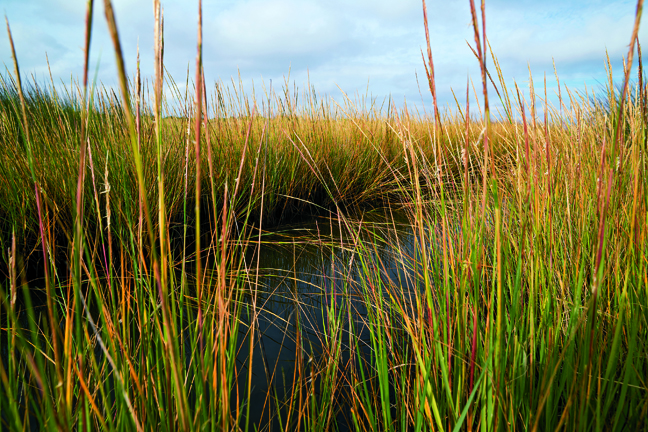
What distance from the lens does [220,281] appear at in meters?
0.54

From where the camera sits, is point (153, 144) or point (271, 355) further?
point (153, 144)

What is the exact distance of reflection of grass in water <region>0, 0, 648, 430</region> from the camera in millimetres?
518

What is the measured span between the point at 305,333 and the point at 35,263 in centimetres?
149

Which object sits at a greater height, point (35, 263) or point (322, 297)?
point (35, 263)

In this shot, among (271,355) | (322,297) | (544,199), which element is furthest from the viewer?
(322,297)

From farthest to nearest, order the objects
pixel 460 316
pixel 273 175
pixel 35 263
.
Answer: pixel 273 175
pixel 35 263
pixel 460 316

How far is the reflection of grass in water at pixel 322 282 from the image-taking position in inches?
20.4

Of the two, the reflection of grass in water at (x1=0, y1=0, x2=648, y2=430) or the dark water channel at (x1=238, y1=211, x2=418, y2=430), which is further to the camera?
the dark water channel at (x1=238, y1=211, x2=418, y2=430)

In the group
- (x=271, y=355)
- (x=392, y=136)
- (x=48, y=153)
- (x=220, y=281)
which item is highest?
(x=392, y=136)

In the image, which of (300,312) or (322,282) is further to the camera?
(322,282)

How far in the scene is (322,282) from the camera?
161 centimetres

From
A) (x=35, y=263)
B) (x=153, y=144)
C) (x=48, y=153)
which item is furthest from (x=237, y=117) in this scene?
(x=35, y=263)

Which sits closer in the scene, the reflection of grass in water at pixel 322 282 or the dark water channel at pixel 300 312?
the reflection of grass in water at pixel 322 282

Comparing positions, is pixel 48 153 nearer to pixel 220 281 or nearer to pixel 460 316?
pixel 220 281
